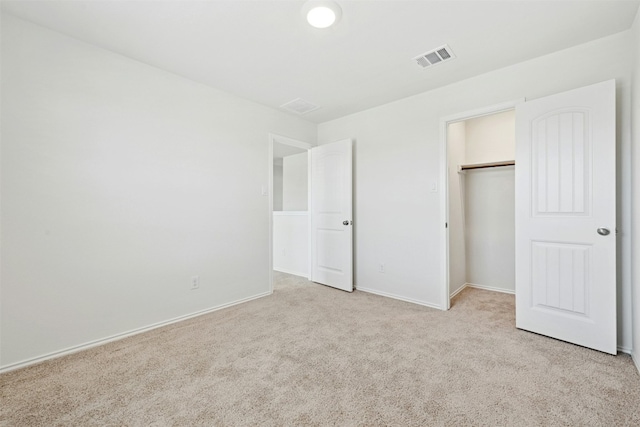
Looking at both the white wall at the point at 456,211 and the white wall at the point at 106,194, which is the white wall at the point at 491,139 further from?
the white wall at the point at 106,194

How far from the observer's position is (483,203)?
386 centimetres

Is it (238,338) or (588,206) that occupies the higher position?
(588,206)

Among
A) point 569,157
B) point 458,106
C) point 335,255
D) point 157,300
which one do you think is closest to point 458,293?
point 335,255

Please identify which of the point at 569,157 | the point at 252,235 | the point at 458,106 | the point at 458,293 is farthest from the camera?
the point at 458,293

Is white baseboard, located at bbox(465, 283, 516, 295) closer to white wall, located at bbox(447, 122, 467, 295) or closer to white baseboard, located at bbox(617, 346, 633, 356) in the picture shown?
white wall, located at bbox(447, 122, 467, 295)

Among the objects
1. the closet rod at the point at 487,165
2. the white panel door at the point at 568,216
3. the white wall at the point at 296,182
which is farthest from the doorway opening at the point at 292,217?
the white panel door at the point at 568,216

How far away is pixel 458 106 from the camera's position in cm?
295

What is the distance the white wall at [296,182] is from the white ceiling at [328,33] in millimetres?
2780

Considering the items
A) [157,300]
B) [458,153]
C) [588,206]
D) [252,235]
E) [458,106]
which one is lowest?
[157,300]

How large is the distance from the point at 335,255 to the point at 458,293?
169 centimetres

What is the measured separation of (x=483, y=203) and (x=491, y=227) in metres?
0.34

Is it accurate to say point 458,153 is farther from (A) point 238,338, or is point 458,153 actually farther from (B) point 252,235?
(A) point 238,338

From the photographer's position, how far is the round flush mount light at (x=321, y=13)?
5.94 feet

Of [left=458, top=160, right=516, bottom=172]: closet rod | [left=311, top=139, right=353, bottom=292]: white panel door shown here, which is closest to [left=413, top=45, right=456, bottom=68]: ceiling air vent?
[left=311, top=139, right=353, bottom=292]: white panel door
